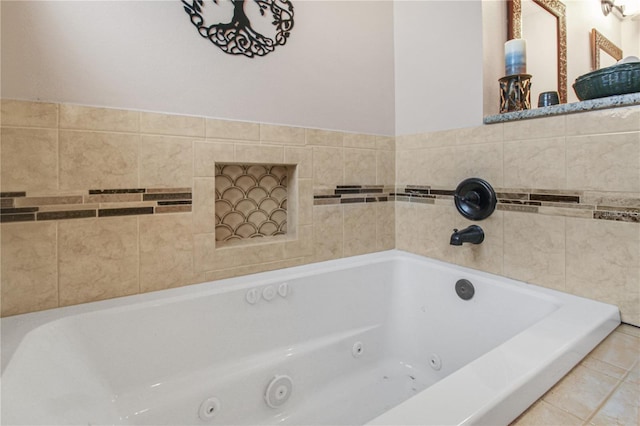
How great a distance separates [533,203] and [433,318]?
0.65 meters

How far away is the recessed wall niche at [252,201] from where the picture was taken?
1382mm

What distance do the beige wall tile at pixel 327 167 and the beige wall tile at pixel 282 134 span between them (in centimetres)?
10

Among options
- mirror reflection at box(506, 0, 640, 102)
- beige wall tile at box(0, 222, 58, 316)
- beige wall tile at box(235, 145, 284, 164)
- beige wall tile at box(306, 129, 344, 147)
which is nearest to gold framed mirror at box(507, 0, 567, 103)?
mirror reflection at box(506, 0, 640, 102)

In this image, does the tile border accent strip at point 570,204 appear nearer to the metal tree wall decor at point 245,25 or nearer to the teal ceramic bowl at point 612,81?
the teal ceramic bowl at point 612,81

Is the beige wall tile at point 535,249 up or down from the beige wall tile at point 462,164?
down

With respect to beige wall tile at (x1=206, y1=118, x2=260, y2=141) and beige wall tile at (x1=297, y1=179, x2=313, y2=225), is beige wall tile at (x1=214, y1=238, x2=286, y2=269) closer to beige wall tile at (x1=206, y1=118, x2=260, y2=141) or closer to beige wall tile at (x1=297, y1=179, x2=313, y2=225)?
beige wall tile at (x1=297, y1=179, x2=313, y2=225)

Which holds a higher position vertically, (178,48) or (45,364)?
(178,48)

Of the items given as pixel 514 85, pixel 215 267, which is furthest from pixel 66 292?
pixel 514 85

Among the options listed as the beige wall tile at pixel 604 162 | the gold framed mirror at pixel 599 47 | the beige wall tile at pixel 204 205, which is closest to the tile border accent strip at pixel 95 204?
the beige wall tile at pixel 204 205

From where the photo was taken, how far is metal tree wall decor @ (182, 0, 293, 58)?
120 cm

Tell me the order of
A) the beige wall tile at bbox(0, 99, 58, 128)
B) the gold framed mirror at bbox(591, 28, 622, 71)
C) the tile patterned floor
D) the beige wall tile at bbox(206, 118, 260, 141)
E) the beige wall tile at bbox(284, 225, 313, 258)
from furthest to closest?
the gold framed mirror at bbox(591, 28, 622, 71) < the beige wall tile at bbox(284, 225, 313, 258) < the beige wall tile at bbox(206, 118, 260, 141) < the beige wall tile at bbox(0, 99, 58, 128) < the tile patterned floor

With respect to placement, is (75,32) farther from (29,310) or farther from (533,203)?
(533,203)

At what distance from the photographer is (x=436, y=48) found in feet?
5.17

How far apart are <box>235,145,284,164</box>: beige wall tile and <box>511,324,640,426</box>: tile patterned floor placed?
1.15 meters
